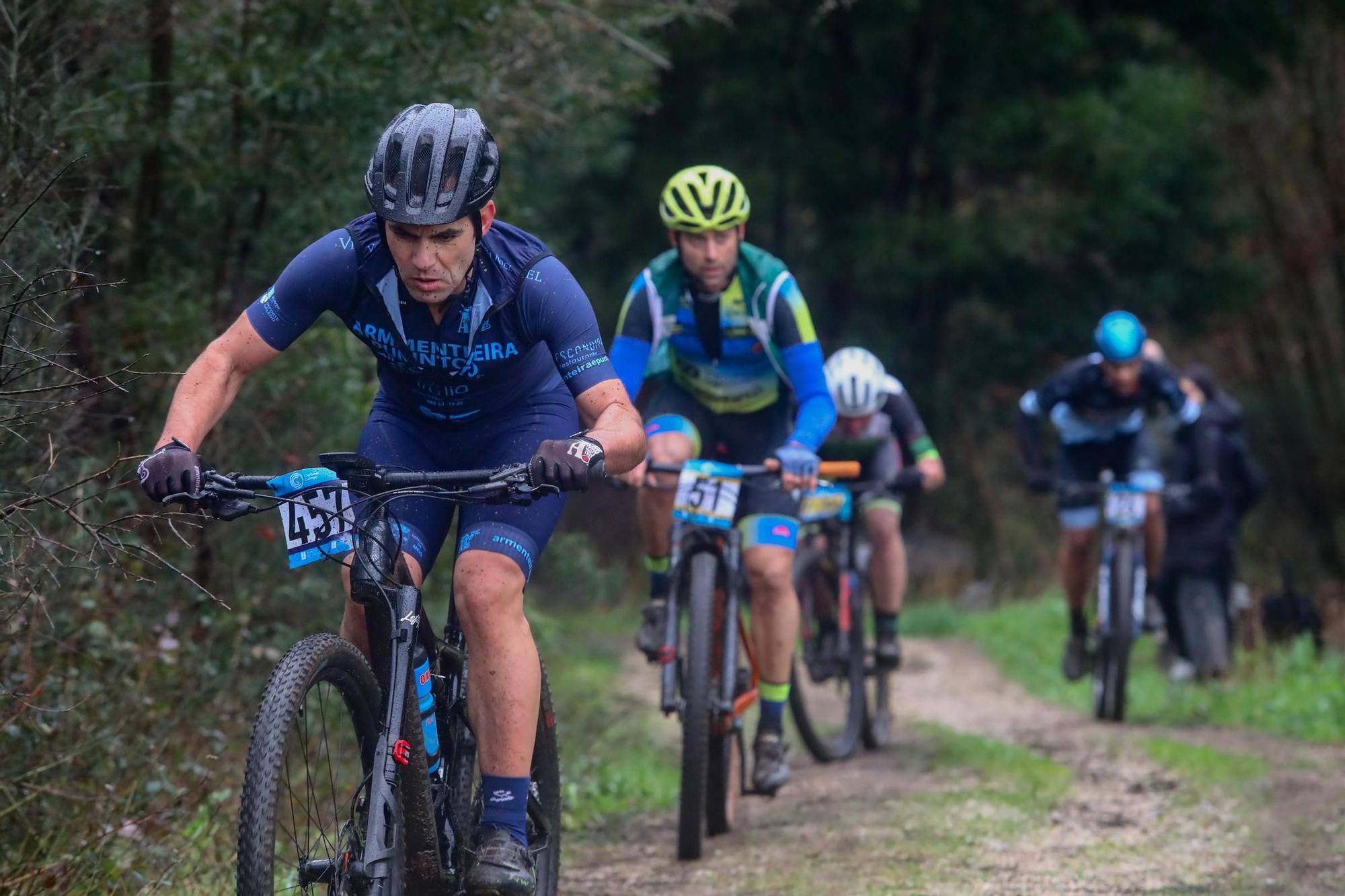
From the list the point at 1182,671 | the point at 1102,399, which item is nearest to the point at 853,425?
the point at 1102,399

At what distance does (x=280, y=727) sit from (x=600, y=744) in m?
5.09

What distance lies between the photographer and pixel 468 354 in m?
4.38

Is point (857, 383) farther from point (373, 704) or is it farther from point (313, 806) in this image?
point (313, 806)

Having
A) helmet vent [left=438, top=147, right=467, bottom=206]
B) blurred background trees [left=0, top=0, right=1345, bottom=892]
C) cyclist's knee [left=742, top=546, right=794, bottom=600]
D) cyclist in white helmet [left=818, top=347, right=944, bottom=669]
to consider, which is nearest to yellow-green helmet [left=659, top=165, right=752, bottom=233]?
cyclist's knee [left=742, top=546, right=794, bottom=600]

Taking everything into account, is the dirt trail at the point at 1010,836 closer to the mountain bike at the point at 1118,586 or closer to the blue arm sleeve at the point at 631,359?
the mountain bike at the point at 1118,586

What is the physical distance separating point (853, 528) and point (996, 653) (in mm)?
5391

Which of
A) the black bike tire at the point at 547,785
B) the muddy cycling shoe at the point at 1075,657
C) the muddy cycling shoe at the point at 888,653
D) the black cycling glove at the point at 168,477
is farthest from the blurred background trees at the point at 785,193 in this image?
the muddy cycling shoe at the point at 1075,657

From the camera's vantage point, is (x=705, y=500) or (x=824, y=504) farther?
(x=824, y=504)

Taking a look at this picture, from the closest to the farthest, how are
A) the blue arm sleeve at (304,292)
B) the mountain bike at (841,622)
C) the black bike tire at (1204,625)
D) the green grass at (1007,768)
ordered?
1. the blue arm sleeve at (304,292)
2. the green grass at (1007,768)
3. the mountain bike at (841,622)
4. the black bike tire at (1204,625)

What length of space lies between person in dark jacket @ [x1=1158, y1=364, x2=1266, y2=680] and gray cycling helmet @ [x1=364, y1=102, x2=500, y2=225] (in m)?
8.08

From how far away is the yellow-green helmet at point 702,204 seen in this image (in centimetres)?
641

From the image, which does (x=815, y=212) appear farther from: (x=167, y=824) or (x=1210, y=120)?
(x=167, y=824)

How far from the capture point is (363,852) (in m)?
3.77

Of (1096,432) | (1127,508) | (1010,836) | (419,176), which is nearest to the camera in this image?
(419,176)
